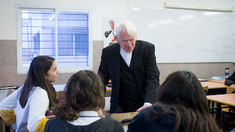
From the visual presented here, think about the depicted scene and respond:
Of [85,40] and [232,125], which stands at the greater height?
[85,40]

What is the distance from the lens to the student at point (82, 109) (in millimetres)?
963

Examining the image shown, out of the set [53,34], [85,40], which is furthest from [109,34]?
[53,34]

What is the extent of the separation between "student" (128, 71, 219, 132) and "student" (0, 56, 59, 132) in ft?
2.13

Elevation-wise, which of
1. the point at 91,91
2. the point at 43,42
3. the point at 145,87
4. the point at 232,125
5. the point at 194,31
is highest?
the point at 194,31

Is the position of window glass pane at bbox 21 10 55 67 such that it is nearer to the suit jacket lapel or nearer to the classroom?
the classroom

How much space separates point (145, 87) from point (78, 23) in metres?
3.22

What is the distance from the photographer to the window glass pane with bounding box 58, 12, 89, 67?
457 centimetres

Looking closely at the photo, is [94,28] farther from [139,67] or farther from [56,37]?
[139,67]

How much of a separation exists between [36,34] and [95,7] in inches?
56.2

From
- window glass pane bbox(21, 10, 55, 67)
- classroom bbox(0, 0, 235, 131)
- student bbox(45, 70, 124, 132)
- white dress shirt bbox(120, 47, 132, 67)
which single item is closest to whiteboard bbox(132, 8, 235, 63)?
classroom bbox(0, 0, 235, 131)

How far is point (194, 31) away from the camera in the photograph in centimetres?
523

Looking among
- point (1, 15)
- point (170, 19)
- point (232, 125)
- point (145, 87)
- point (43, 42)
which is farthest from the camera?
point (170, 19)

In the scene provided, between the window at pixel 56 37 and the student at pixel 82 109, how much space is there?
3674 mm

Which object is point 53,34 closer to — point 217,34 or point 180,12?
point 180,12
